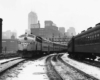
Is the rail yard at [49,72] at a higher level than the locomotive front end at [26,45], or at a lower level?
lower

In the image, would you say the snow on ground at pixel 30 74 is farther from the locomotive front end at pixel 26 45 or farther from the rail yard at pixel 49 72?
the locomotive front end at pixel 26 45

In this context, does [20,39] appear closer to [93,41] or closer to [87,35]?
[87,35]

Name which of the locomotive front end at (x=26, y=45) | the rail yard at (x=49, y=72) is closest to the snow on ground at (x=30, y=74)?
the rail yard at (x=49, y=72)

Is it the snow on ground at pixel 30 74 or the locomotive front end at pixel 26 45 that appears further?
the locomotive front end at pixel 26 45

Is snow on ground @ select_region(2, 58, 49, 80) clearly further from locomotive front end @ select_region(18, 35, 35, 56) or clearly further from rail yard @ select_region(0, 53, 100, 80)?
locomotive front end @ select_region(18, 35, 35, 56)

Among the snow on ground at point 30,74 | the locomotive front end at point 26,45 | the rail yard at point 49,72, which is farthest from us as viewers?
the locomotive front end at point 26,45

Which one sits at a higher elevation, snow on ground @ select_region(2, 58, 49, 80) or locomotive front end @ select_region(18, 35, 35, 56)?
locomotive front end @ select_region(18, 35, 35, 56)

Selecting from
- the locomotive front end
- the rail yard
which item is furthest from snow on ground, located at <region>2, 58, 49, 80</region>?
the locomotive front end

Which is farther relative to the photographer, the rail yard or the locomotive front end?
the locomotive front end

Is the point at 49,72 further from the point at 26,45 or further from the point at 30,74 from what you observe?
the point at 26,45

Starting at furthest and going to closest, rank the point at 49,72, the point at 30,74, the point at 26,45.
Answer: the point at 26,45
the point at 49,72
the point at 30,74

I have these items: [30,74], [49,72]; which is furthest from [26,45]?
[30,74]

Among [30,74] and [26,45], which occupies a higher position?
[26,45]

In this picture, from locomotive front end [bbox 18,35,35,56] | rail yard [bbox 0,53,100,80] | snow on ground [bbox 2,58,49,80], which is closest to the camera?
snow on ground [bbox 2,58,49,80]
